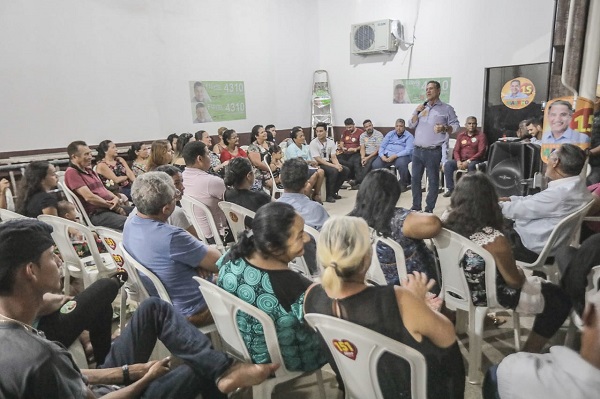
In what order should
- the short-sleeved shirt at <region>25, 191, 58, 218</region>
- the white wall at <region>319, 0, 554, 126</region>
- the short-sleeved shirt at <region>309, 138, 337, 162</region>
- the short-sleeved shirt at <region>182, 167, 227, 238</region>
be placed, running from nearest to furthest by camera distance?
the short-sleeved shirt at <region>25, 191, 58, 218</region> < the short-sleeved shirt at <region>182, 167, 227, 238</region> < the white wall at <region>319, 0, 554, 126</region> < the short-sleeved shirt at <region>309, 138, 337, 162</region>

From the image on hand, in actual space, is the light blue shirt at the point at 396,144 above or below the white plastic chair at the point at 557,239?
above

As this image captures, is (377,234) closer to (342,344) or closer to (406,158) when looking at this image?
(342,344)

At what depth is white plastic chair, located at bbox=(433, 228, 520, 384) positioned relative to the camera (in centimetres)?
181

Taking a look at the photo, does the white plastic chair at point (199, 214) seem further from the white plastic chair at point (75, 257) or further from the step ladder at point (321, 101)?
the step ladder at point (321, 101)

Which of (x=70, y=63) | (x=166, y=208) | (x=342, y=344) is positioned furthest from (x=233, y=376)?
(x=70, y=63)

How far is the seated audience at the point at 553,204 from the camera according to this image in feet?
7.47

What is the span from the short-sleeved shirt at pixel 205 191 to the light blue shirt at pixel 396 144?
397 cm

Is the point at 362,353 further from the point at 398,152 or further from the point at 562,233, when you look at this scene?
the point at 398,152

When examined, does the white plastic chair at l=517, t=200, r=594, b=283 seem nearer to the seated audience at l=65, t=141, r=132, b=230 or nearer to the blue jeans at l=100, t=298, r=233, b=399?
the blue jeans at l=100, t=298, r=233, b=399

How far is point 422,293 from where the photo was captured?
131 centimetres

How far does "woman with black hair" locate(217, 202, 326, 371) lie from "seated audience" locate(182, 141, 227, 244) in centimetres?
169

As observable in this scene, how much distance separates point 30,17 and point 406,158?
5406mm

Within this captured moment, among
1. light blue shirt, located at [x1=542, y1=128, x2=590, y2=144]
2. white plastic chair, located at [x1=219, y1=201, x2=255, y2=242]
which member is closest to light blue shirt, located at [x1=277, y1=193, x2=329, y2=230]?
white plastic chair, located at [x1=219, y1=201, x2=255, y2=242]

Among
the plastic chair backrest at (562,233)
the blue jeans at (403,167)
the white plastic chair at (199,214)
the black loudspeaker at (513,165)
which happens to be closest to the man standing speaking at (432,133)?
the black loudspeaker at (513,165)
